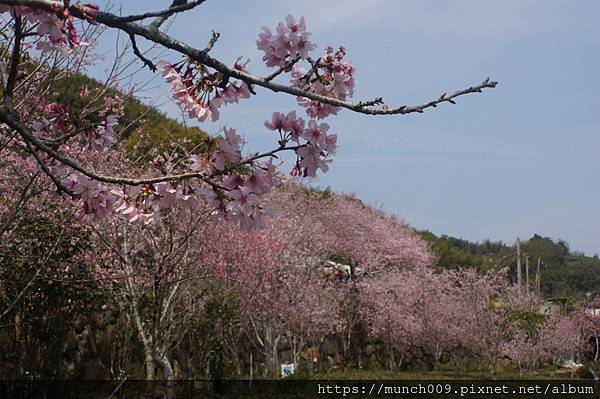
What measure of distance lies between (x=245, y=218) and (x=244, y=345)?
12.7m

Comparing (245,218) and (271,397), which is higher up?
(245,218)

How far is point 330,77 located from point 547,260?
2618 inches

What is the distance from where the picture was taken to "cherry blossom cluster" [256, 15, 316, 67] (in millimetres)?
2518

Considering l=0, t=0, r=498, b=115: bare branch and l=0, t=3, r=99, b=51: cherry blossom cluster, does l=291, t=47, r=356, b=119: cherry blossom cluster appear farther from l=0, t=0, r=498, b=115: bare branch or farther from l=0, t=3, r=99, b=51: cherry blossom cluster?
l=0, t=3, r=99, b=51: cherry blossom cluster

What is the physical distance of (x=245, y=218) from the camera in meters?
2.17

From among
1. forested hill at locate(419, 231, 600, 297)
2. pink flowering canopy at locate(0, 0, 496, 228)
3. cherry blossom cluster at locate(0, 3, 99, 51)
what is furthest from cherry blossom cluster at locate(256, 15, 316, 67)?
forested hill at locate(419, 231, 600, 297)

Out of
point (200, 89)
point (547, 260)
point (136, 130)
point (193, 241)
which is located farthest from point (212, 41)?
point (547, 260)

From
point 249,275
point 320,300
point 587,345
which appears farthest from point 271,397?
point 587,345

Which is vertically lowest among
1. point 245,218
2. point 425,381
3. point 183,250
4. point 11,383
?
point 425,381

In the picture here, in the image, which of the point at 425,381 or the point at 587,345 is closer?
the point at 425,381

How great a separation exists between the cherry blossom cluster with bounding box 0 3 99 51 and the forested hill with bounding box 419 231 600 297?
31480 mm

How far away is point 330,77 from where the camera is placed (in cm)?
262

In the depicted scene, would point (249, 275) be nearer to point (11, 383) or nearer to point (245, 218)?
point (11, 383)

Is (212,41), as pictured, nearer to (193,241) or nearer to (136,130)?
(193,241)
